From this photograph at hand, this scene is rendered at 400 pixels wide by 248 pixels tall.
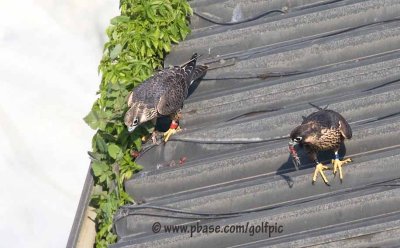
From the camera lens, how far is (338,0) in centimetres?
850

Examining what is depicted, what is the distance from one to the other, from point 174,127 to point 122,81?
0.68m

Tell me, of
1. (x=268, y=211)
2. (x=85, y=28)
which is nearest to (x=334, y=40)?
(x=268, y=211)

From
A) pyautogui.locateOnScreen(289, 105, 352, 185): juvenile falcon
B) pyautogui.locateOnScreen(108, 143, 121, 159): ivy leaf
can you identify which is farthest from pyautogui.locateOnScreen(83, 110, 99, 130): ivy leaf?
pyautogui.locateOnScreen(289, 105, 352, 185): juvenile falcon

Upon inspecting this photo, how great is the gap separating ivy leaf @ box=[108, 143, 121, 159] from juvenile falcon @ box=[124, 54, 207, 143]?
0.27 m

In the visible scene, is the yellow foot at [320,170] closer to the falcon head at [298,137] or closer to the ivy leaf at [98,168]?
the falcon head at [298,137]

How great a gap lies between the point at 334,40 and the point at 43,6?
7113 mm

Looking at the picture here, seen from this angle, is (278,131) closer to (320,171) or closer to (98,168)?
(320,171)

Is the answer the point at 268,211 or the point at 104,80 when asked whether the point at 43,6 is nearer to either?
the point at 104,80

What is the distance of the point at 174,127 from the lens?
7.61 meters

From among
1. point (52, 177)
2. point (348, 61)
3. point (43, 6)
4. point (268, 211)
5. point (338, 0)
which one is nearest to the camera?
point (268, 211)

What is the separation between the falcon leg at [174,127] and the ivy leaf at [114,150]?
1.11 feet

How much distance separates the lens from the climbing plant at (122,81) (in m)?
7.11

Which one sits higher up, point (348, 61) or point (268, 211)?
point (348, 61)

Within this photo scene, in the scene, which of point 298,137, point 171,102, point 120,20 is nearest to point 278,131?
point 298,137
